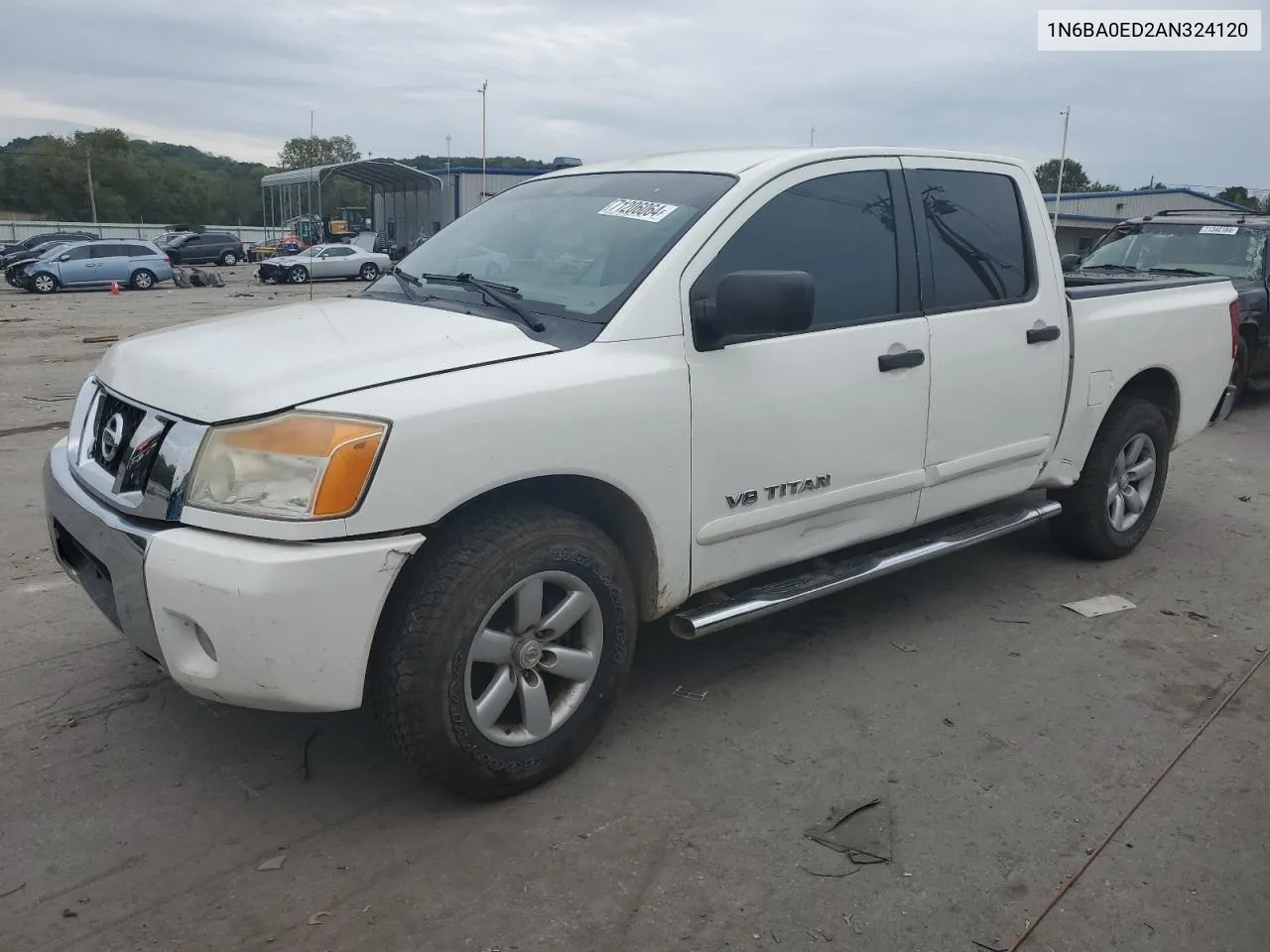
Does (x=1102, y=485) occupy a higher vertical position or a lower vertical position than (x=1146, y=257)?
lower

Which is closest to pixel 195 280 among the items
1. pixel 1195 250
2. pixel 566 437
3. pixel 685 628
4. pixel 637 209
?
pixel 1195 250

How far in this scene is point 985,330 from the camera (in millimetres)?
4074

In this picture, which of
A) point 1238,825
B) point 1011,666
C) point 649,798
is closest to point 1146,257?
point 1011,666

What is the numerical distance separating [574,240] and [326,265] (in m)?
30.8

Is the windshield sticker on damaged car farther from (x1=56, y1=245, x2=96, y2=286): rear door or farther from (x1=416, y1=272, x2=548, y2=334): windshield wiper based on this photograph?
(x1=56, y1=245, x2=96, y2=286): rear door

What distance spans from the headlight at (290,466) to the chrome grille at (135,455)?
7 cm

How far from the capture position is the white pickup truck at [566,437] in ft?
8.25

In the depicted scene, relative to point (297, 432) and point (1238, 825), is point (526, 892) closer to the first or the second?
point (297, 432)

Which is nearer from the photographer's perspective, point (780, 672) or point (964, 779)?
point (964, 779)

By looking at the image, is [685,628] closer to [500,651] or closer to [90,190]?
[500,651]

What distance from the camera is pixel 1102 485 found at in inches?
195

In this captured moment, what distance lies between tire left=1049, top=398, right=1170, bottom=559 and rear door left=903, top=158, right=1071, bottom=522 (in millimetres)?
538

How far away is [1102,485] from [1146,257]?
18.7ft

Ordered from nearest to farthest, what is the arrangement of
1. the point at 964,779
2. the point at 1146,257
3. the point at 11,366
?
the point at 964,779 < the point at 1146,257 < the point at 11,366
